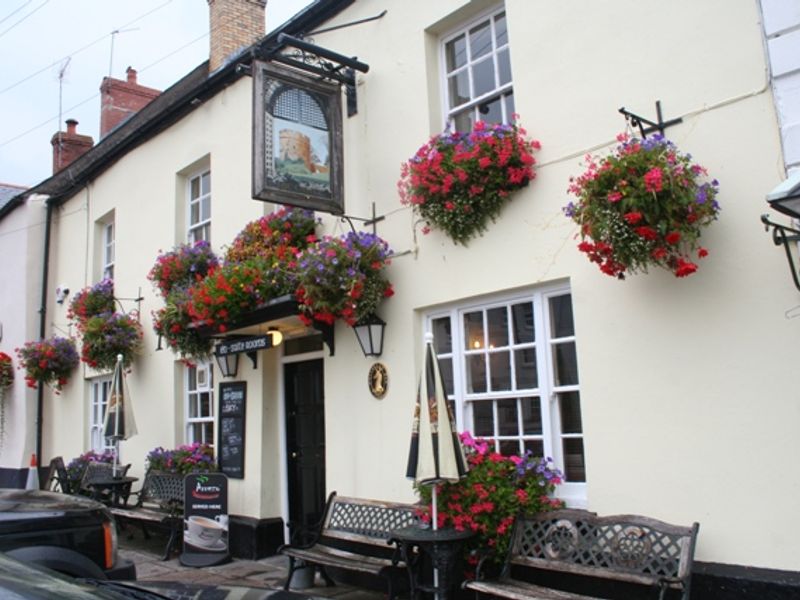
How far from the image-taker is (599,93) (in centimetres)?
612

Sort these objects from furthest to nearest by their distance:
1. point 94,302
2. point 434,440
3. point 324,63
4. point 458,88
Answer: point 94,302
point 324,63
point 458,88
point 434,440

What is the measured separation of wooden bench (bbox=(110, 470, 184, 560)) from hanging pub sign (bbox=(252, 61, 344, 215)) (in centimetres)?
461

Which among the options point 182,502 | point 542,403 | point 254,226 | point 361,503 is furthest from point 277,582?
point 254,226

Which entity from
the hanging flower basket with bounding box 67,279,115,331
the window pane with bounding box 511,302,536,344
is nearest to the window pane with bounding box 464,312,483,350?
the window pane with bounding box 511,302,536,344

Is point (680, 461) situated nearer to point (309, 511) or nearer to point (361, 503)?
point (361, 503)

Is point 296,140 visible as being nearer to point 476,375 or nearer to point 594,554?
point 476,375

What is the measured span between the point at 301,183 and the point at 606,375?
3.65 m

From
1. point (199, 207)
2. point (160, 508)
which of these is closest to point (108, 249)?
point (199, 207)

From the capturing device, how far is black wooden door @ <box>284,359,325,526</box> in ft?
29.9

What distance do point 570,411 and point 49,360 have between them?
1102 centimetres

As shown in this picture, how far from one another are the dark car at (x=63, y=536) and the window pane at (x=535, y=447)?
3423 millimetres

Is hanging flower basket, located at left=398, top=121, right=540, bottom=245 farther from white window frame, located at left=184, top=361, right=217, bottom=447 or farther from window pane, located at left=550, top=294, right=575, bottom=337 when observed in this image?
white window frame, located at left=184, top=361, right=217, bottom=447

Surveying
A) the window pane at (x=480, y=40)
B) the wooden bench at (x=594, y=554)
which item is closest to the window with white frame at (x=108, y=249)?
the window pane at (x=480, y=40)

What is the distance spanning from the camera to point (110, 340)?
1172 cm
